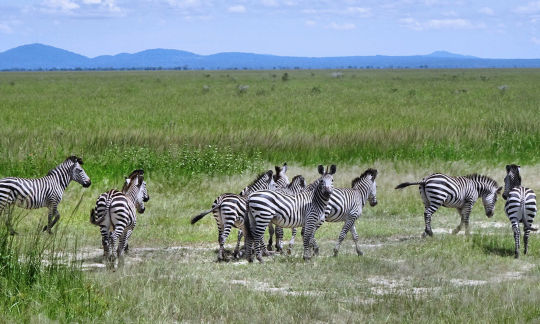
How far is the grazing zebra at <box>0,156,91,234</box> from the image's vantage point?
1371 centimetres

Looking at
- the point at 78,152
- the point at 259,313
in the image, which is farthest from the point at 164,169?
the point at 259,313

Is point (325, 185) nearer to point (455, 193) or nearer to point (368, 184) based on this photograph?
point (368, 184)

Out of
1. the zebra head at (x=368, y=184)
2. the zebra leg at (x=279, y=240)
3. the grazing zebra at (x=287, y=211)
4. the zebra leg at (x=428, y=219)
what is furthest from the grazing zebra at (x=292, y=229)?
the zebra leg at (x=428, y=219)

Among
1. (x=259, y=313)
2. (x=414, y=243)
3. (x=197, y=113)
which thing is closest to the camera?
(x=259, y=313)

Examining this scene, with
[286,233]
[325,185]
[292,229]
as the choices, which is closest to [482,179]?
[292,229]

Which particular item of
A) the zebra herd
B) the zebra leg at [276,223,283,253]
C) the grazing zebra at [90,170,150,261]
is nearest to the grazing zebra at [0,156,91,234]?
the zebra herd

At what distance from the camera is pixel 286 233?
16578mm

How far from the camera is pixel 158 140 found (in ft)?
82.4

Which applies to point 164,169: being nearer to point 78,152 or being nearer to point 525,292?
point 78,152

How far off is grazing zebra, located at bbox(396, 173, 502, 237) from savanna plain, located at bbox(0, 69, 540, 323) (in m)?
0.56

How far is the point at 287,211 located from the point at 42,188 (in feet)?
16.9

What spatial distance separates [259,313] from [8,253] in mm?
3191

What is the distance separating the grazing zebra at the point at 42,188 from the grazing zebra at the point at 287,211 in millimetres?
3929

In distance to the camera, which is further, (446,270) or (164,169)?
(164,169)
